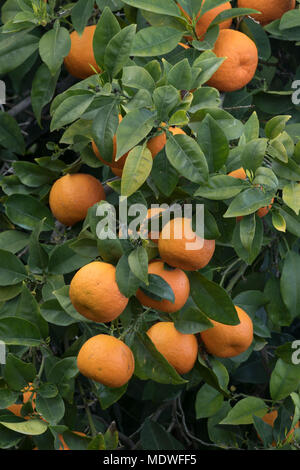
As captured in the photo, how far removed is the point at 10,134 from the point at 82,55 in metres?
0.34

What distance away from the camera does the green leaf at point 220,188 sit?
114 cm

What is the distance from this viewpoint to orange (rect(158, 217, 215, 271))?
1.13m

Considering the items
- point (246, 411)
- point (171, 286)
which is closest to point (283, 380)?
point (246, 411)

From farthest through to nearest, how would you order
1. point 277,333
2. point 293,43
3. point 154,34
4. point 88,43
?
point 277,333 → point 293,43 → point 88,43 → point 154,34

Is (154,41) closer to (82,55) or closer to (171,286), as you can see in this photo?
(82,55)

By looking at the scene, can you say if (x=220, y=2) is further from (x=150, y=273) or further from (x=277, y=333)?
(x=277, y=333)

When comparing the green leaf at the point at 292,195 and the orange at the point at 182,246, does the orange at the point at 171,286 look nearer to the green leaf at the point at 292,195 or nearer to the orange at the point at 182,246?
the orange at the point at 182,246

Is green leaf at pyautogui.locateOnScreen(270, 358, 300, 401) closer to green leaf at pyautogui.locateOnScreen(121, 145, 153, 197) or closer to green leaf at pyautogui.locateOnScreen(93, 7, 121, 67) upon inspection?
green leaf at pyautogui.locateOnScreen(121, 145, 153, 197)

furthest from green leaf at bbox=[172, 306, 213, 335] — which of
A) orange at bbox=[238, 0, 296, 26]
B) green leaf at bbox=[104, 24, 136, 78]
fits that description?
orange at bbox=[238, 0, 296, 26]

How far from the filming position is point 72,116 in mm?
1199

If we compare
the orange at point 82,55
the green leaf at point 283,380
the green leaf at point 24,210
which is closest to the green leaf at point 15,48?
the orange at point 82,55

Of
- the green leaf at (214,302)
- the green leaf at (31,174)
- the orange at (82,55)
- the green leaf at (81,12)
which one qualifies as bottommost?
the green leaf at (214,302)

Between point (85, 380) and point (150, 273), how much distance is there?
614 mm
